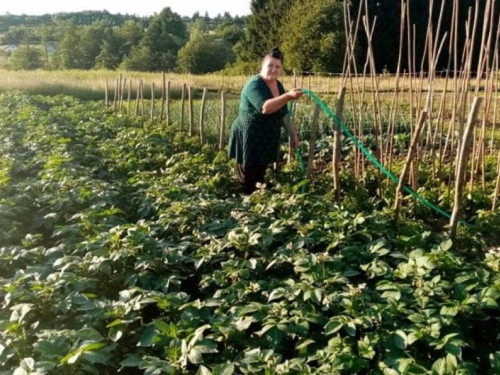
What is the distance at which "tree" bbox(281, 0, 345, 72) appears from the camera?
2202 centimetres

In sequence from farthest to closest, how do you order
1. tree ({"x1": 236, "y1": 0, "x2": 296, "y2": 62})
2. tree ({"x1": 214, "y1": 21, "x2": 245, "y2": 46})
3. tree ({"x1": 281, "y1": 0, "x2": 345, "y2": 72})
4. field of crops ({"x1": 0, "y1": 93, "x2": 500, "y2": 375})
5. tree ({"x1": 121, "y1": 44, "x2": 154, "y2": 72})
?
1. tree ({"x1": 214, "y1": 21, "x2": 245, "y2": 46})
2. tree ({"x1": 121, "y1": 44, "x2": 154, "y2": 72})
3. tree ({"x1": 236, "y1": 0, "x2": 296, "y2": 62})
4. tree ({"x1": 281, "y1": 0, "x2": 345, "y2": 72})
5. field of crops ({"x1": 0, "y1": 93, "x2": 500, "y2": 375})

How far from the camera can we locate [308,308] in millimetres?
2244

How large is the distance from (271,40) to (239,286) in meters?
29.2

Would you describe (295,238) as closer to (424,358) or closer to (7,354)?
(424,358)

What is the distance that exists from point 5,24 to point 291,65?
349 ft

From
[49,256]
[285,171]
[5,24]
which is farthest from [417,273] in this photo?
[5,24]

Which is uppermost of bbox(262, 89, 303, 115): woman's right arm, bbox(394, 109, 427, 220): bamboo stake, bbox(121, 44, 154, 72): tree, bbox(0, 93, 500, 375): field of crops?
bbox(121, 44, 154, 72): tree

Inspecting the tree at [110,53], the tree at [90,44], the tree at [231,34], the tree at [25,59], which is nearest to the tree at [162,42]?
the tree at [110,53]

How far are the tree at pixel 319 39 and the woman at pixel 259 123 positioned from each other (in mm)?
18355

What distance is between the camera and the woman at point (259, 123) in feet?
13.7

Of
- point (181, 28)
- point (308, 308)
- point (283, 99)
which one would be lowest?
point (308, 308)

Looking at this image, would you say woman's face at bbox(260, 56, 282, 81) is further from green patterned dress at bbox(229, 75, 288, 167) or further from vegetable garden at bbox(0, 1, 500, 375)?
vegetable garden at bbox(0, 1, 500, 375)

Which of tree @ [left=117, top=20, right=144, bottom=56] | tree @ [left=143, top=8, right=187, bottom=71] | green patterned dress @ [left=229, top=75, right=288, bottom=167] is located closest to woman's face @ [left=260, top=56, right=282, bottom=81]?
green patterned dress @ [left=229, top=75, right=288, bottom=167]

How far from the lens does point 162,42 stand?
156 feet
